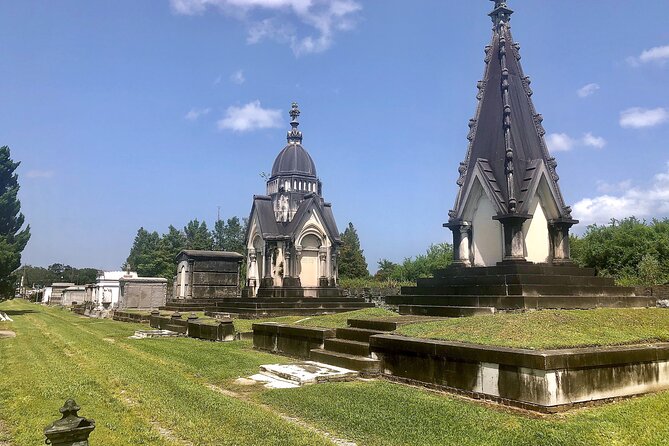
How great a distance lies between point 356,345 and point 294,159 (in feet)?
72.7

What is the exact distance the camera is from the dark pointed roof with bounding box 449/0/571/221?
43.9 ft

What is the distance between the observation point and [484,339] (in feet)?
26.9

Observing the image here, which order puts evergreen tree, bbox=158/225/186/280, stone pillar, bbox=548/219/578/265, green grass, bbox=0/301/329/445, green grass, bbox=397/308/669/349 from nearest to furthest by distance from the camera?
green grass, bbox=0/301/329/445 < green grass, bbox=397/308/669/349 < stone pillar, bbox=548/219/578/265 < evergreen tree, bbox=158/225/186/280

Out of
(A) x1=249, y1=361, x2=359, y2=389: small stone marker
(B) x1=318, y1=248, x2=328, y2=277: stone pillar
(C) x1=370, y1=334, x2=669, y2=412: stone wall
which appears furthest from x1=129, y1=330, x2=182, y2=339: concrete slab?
(C) x1=370, y1=334, x2=669, y2=412: stone wall

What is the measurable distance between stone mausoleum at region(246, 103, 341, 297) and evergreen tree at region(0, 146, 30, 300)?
20786mm

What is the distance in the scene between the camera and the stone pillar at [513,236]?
498 inches

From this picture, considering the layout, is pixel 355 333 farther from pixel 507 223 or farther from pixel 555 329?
pixel 507 223

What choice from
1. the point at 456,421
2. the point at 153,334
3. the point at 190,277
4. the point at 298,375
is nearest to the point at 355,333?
the point at 298,375

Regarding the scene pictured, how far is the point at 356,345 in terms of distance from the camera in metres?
10.4

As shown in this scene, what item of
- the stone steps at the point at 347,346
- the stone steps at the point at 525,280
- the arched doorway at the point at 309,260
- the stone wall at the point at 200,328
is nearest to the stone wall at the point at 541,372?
the stone steps at the point at 347,346

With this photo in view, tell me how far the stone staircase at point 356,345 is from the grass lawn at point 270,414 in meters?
0.83

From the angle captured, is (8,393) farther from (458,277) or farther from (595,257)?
(595,257)

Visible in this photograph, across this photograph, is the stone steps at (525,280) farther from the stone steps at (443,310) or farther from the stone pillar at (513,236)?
the stone pillar at (513,236)

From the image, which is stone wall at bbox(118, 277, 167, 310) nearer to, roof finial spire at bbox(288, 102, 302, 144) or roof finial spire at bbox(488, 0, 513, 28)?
roof finial spire at bbox(288, 102, 302, 144)
